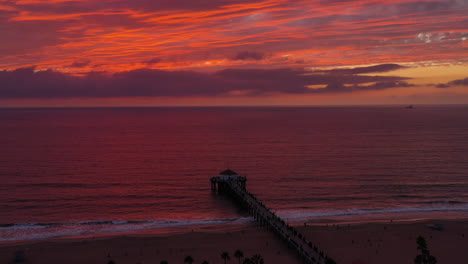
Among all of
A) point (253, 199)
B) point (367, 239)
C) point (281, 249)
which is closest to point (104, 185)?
point (253, 199)

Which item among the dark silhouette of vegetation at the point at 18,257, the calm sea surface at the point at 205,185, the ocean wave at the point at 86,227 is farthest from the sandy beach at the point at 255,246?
the calm sea surface at the point at 205,185

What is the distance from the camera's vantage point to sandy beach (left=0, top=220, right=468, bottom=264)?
33.5 m

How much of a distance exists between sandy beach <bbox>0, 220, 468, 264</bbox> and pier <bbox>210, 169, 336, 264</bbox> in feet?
2.93

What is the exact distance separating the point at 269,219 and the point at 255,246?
5.19 meters

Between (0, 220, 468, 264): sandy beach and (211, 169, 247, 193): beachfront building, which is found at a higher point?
(211, 169, 247, 193): beachfront building

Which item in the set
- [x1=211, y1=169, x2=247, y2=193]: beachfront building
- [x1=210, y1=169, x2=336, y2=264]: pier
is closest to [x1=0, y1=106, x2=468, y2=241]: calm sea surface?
[x1=210, y1=169, x2=336, y2=264]: pier

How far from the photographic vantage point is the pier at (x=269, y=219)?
32.7 m

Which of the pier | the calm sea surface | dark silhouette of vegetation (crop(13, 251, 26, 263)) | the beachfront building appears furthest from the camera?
the beachfront building

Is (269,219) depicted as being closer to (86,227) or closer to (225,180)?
(225,180)

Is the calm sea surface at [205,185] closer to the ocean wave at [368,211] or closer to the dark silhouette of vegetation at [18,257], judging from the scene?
the ocean wave at [368,211]

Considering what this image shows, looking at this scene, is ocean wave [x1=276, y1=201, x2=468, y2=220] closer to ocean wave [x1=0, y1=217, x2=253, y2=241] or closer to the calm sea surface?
the calm sea surface

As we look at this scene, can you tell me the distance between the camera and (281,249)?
35844mm

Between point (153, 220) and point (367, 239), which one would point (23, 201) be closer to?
point (153, 220)

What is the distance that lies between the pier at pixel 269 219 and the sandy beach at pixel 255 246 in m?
0.89
